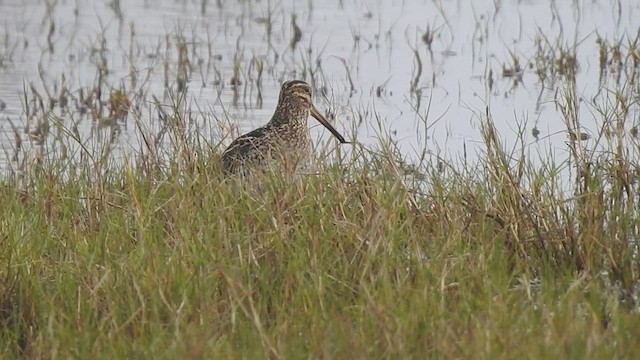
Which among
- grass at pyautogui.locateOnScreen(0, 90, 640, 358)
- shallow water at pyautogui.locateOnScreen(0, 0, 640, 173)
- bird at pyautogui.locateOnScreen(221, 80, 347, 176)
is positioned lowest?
grass at pyautogui.locateOnScreen(0, 90, 640, 358)

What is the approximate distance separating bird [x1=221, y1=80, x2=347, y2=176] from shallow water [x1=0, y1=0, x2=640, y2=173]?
32 centimetres

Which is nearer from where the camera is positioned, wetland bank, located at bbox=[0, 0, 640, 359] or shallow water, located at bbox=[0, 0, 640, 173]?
wetland bank, located at bbox=[0, 0, 640, 359]

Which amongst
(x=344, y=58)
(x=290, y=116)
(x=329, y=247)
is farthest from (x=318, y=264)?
(x=344, y=58)

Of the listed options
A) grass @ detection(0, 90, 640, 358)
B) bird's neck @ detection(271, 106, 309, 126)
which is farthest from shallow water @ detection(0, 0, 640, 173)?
grass @ detection(0, 90, 640, 358)

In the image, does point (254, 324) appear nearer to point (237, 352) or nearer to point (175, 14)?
point (237, 352)

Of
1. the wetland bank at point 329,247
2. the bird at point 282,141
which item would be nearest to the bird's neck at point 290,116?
Result: the bird at point 282,141

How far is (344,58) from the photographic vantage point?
10898 mm

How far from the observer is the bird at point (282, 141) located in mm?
6594

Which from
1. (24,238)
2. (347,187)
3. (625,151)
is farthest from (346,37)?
(24,238)

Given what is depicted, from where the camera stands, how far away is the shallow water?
29.8 feet

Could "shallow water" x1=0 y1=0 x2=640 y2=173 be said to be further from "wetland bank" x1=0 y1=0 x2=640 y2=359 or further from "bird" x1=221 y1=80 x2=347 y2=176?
"bird" x1=221 y1=80 x2=347 y2=176

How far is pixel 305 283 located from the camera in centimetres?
503

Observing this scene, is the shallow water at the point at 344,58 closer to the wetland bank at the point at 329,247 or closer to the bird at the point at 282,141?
the wetland bank at the point at 329,247

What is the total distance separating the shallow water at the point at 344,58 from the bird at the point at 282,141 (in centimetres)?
32
